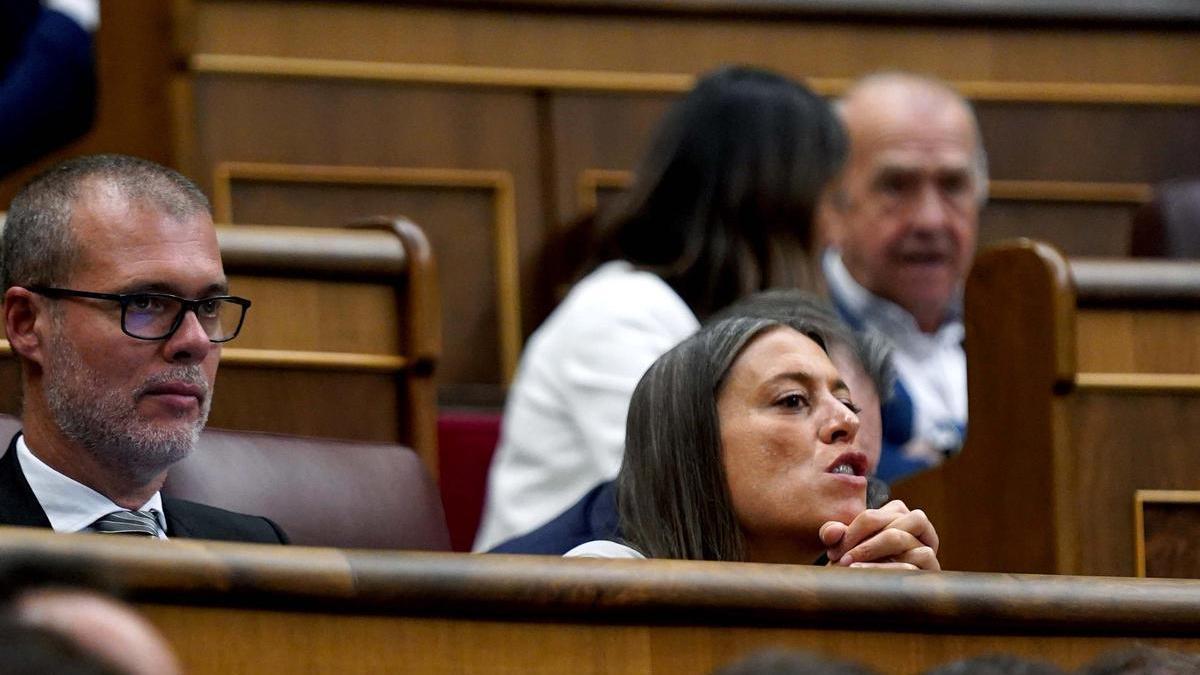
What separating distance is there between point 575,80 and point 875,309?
357 mm

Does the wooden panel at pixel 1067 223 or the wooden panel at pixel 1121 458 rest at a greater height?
the wooden panel at pixel 1067 223

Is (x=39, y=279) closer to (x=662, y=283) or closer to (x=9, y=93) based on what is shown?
(x=662, y=283)

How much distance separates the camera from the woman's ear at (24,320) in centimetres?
112

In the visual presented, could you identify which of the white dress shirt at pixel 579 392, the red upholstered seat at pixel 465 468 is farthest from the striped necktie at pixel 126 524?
the red upholstered seat at pixel 465 468

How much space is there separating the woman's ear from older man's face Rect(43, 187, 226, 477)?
10 mm

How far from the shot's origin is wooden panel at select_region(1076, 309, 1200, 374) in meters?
1.40

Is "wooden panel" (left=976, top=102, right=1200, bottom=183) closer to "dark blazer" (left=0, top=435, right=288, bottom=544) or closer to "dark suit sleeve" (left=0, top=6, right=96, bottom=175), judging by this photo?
"dark suit sleeve" (left=0, top=6, right=96, bottom=175)

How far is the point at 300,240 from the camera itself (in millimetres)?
1444

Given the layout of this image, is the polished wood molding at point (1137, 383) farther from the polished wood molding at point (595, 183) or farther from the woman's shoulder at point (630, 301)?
the polished wood molding at point (595, 183)

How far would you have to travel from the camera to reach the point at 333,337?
4.78 ft

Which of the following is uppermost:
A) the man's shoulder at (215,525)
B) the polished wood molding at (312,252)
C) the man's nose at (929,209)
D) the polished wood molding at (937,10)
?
the polished wood molding at (937,10)

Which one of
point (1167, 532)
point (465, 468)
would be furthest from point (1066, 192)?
point (1167, 532)

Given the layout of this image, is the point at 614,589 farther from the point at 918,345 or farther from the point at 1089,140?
the point at 1089,140

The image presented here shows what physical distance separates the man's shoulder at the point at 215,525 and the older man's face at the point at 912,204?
85 cm
